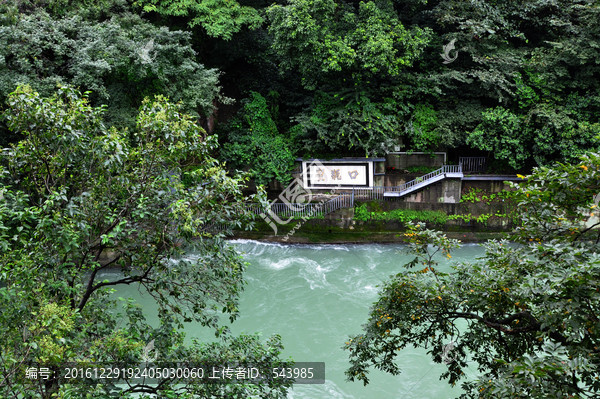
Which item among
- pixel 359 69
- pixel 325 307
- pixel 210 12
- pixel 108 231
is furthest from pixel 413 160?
pixel 108 231

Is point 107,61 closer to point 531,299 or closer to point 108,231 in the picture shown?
point 108,231

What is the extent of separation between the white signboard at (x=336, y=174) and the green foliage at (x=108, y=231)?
32.5 ft

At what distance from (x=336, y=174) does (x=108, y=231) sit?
35.5 ft

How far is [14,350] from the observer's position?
3.12 m

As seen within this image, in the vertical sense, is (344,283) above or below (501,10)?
below

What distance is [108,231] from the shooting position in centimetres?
388

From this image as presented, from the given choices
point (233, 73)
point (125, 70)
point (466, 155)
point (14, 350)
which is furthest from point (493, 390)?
point (233, 73)

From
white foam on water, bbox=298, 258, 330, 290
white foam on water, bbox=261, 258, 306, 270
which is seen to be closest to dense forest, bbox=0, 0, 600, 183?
white foam on water, bbox=261, 258, 306, 270

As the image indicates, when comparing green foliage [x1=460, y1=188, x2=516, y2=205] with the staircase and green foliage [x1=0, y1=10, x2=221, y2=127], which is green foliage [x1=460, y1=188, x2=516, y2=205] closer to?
the staircase

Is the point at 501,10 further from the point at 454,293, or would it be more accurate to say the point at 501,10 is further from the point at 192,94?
the point at 454,293

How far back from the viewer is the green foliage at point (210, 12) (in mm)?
12633

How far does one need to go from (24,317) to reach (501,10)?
14552 millimetres

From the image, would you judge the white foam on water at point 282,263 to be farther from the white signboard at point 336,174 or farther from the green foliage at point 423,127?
the green foliage at point 423,127

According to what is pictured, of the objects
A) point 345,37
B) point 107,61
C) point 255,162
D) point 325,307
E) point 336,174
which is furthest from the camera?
point 336,174
